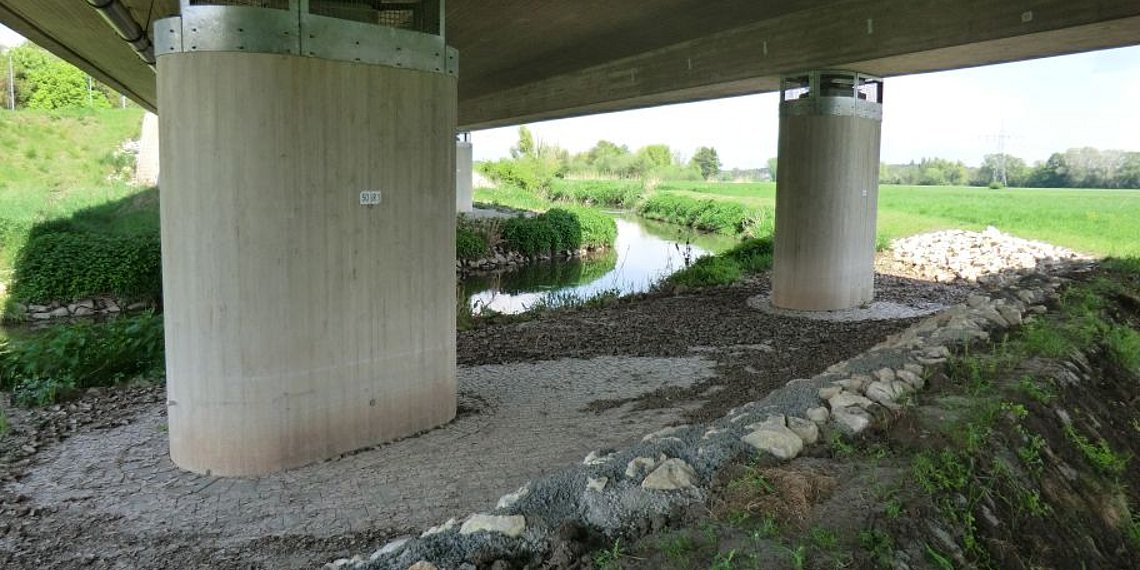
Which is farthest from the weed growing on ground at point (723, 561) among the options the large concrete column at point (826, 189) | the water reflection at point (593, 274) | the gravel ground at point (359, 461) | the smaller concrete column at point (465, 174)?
the smaller concrete column at point (465, 174)

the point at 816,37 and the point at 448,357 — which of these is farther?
the point at 816,37

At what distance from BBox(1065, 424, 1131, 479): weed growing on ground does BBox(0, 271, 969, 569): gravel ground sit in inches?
112

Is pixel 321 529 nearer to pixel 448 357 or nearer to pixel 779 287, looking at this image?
pixel 448 357

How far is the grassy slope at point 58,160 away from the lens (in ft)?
101

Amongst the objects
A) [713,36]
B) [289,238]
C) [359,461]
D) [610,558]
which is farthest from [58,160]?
[610,558]

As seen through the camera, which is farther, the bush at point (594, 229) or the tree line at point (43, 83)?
the tree line at point (43, 83)

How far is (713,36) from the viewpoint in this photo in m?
14.7

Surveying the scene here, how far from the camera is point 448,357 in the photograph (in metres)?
7.48

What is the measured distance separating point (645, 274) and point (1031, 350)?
1780cm

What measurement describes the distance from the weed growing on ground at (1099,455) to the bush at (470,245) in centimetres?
2169

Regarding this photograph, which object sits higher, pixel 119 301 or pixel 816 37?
pixel 816 37

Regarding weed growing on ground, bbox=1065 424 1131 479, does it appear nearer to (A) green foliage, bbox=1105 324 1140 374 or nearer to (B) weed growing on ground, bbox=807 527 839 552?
(A) green foliage, bbox=1105 324 1140 374

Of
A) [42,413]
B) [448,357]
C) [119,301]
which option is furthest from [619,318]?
[119,301]

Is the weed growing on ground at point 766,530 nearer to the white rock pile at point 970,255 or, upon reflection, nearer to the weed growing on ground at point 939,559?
the weed growing on ground at point 939,559
